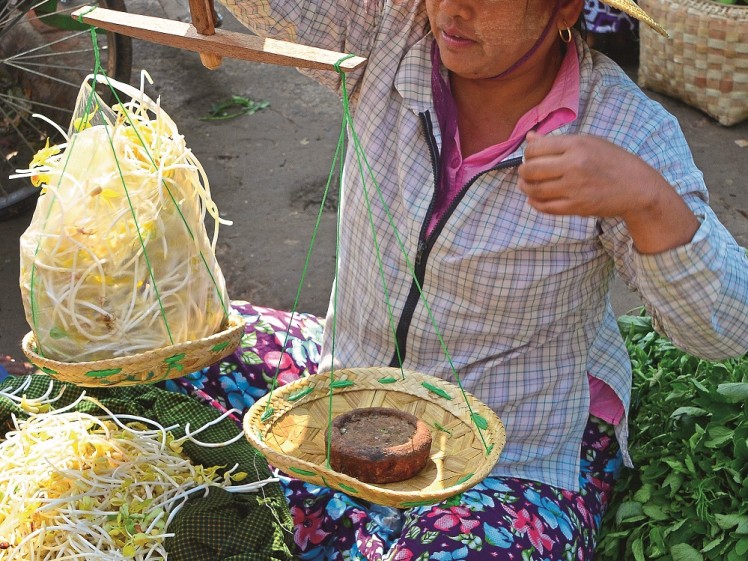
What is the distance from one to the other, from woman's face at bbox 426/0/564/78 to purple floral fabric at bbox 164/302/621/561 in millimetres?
662

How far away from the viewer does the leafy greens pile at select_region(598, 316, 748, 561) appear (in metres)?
2.00

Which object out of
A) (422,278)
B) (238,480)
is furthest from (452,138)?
(238,480)

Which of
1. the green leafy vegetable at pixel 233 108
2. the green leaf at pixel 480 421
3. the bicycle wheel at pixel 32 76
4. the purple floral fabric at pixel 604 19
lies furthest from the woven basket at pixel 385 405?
the purple floral fabric at pixel 604 19

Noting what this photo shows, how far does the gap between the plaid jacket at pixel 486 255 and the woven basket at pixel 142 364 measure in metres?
0.36

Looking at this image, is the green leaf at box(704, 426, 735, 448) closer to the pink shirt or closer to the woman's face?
the pink shirt

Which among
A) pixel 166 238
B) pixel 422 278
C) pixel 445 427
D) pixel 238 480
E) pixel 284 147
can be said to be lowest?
pixel 284 147

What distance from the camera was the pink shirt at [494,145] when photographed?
194cm

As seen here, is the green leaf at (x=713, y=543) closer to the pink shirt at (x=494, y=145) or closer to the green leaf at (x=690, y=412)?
the green leaf at (x=690, y=412)

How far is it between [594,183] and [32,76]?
3.28 metres

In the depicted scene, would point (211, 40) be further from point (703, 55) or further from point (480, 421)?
point (703, 55)

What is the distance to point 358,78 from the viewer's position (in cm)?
216

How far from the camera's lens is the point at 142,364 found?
1698mm

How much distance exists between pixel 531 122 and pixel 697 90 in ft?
10.3

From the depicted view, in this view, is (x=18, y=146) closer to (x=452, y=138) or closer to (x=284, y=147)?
(x=284, y=147)
